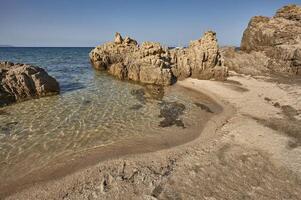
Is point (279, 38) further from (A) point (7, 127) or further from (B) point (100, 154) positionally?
(A) point (7, 127)

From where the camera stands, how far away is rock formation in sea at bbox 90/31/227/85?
2481cm

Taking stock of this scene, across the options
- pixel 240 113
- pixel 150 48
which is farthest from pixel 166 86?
pixel 240 113

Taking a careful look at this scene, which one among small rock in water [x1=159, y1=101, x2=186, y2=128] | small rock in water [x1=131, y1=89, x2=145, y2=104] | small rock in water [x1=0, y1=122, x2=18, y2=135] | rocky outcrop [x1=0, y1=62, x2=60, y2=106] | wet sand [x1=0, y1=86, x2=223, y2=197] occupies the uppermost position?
rocky outcrop [x1=0, y1=62, x2=60, y2=106]

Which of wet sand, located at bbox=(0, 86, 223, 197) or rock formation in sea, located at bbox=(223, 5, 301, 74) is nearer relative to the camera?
wet sand, located at bbox=(0, 86, 223, 197)

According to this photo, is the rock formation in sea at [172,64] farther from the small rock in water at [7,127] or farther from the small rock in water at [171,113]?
the small rock in water at [7,127]

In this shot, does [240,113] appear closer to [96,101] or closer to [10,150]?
[96,101]

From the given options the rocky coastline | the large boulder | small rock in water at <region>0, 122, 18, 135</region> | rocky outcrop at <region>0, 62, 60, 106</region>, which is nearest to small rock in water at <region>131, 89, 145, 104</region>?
the rocky coastline

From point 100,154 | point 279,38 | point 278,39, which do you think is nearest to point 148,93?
point 100,154

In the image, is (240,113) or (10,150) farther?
(240,113)

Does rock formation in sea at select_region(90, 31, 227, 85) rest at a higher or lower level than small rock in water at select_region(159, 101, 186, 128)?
higher

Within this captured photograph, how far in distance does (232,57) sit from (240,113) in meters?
20.8

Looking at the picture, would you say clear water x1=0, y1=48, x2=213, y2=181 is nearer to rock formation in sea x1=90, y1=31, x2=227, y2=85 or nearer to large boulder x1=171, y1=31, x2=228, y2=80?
rock formation in sea x1=90, y1=31, x2=227, y2=85

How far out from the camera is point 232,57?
33.3 m

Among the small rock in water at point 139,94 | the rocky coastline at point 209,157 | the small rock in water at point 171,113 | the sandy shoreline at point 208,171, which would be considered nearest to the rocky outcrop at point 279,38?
the rocky coastline at point 209,157
